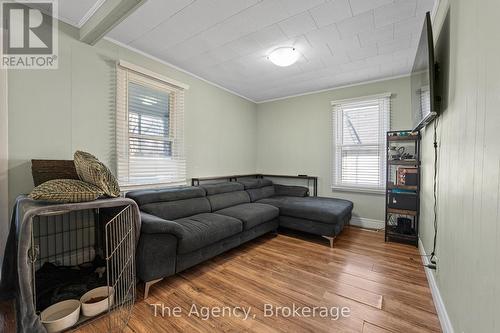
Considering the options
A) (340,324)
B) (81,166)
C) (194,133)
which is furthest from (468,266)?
(194,133)

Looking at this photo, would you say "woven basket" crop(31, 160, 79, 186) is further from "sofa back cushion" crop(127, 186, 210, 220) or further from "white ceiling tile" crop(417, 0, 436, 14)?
"white ceiling tile" crop(417, 0, 436, 14)

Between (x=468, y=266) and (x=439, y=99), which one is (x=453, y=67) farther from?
(x=468, y=266)

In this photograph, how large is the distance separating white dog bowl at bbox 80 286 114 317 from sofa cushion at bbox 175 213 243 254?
0.63 meters

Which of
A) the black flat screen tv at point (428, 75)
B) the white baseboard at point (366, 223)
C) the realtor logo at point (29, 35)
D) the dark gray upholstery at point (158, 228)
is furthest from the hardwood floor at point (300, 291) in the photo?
the realtor logo at point (29, 35)

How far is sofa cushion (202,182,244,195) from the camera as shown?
3329 millimetres

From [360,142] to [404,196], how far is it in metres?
1.16

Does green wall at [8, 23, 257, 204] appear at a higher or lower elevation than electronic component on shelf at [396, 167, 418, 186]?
higher

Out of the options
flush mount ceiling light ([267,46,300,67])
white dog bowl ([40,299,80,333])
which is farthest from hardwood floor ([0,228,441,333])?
flush mount ceiling light ([267,46,300,67])

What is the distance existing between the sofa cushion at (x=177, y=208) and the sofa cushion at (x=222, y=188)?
211 millimetres

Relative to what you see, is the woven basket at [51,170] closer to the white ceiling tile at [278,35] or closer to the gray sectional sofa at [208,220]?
the gray sectional sofa at [208,220]

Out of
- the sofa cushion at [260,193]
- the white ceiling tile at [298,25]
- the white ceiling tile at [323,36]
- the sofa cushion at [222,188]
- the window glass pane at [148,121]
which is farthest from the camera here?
the sofa cushion at [260,193]

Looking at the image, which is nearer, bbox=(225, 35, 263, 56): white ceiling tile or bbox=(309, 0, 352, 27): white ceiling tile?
bbox=(309, 0, 352, 27): white ceiling tile

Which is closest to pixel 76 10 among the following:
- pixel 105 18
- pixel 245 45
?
pixel 105 18

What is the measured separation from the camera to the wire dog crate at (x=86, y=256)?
1577 mm
